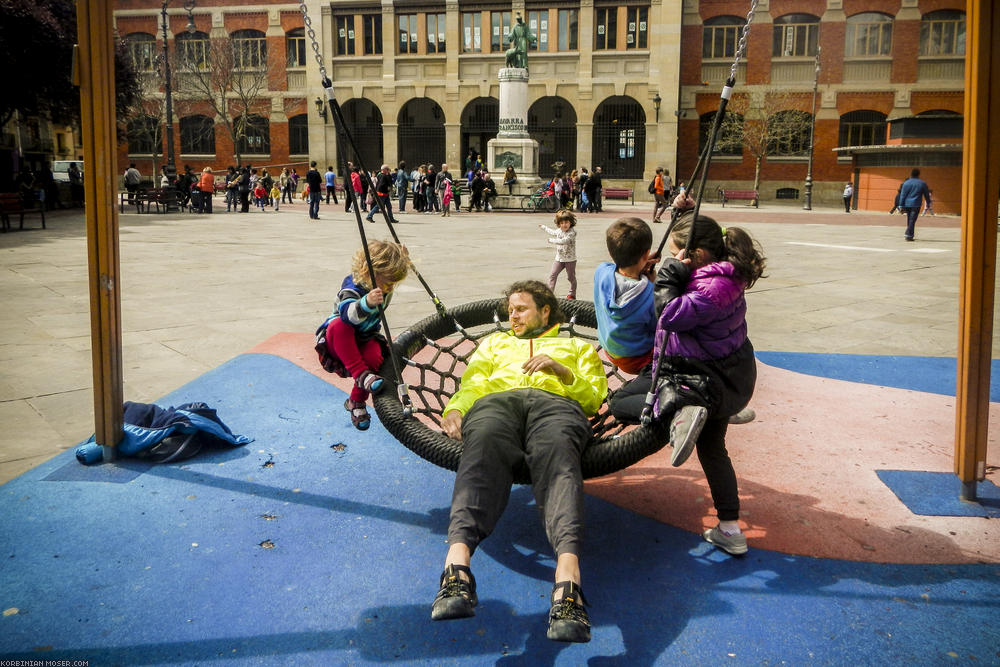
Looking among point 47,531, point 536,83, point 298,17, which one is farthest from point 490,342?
point 298,17

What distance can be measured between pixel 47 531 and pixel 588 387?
2.32m

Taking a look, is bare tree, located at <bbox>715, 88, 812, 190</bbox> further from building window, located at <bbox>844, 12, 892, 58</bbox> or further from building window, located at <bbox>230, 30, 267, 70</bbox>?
building window, located at <bbox>230, 30, 267, 70</bbox>

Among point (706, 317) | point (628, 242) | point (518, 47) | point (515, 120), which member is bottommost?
point (706, 317)

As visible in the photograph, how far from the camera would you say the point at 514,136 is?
28.3 meters

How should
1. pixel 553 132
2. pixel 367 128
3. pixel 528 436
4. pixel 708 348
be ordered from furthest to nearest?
pixel 367 128
pixel 553 132
pixel 708 348
pixel 528 436

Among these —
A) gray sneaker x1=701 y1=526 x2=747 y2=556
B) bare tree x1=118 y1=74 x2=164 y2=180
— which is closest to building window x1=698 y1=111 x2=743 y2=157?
bare tree x1=118 y1=74 x2=164 y2=180

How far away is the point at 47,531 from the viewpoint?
11.2 feet

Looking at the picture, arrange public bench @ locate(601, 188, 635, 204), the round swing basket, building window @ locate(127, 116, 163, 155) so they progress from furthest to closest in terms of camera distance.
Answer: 1. building window @ locate(127, 116, 163, 155)
2. public bench @ locate(601, 188, 635, 204)
3. the round swing basket

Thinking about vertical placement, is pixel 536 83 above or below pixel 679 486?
above

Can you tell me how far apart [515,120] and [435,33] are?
1487cm

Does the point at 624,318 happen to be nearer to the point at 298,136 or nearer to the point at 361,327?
the point at 361,327

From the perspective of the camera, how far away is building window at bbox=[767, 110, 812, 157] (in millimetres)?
36906

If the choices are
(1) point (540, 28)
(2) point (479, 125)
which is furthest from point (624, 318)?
(2) point (479, 125)

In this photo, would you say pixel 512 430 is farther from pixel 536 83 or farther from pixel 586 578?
pixel 536 83
